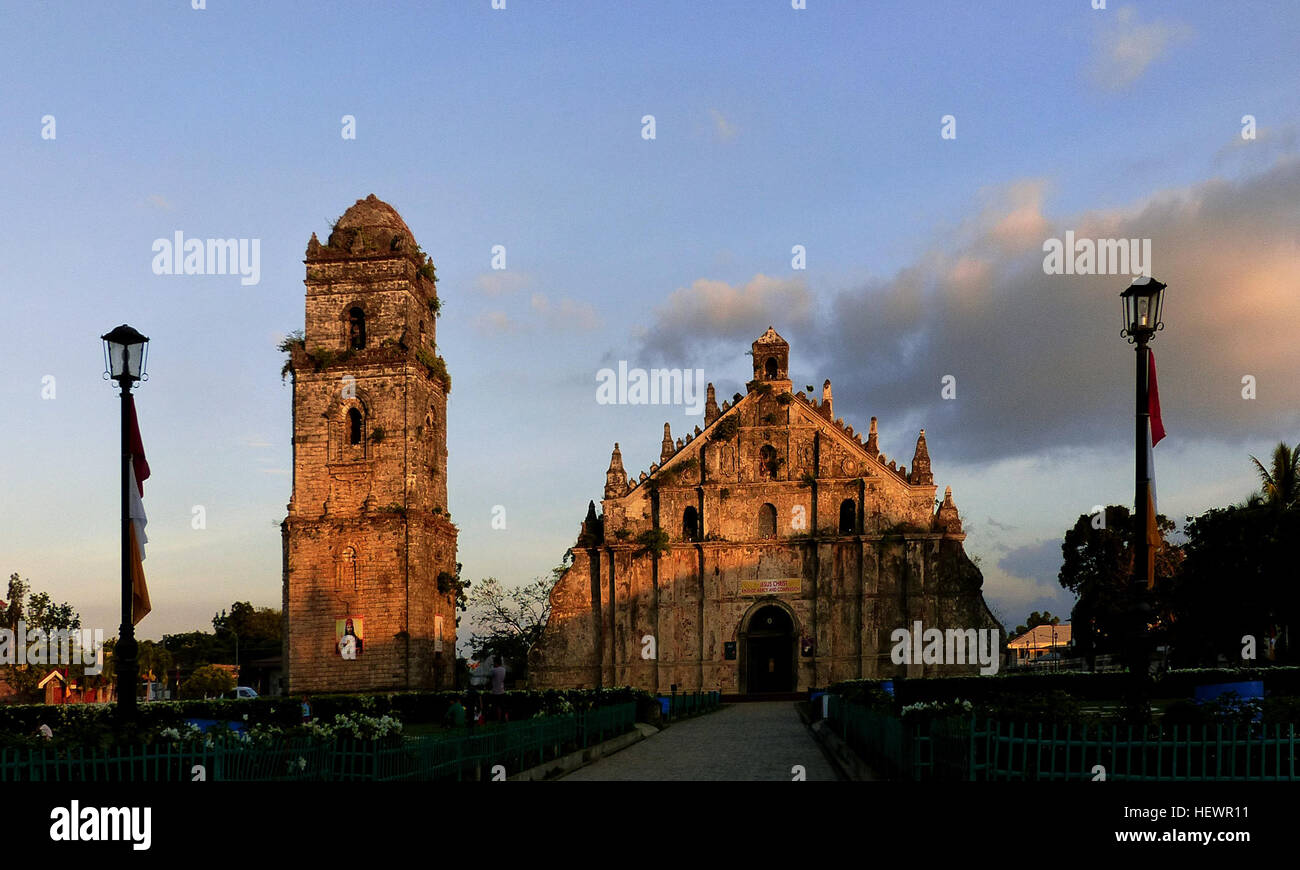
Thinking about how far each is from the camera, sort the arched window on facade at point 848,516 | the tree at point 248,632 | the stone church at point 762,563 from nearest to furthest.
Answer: the stone church at point 762,563 < the arched window on facade at point 848,516 < the tree at point 248,632

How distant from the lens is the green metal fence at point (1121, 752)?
10.9 m

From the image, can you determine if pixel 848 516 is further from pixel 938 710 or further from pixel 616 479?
pixel 938 710

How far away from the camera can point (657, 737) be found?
2981 centimetres

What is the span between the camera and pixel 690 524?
55031 mm

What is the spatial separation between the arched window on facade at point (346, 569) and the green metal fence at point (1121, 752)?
3857 cm

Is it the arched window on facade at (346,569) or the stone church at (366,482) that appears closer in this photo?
the stone church at (366,482)

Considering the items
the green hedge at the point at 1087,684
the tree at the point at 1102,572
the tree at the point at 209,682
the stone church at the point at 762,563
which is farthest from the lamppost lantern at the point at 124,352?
the tree at the point at 209,682

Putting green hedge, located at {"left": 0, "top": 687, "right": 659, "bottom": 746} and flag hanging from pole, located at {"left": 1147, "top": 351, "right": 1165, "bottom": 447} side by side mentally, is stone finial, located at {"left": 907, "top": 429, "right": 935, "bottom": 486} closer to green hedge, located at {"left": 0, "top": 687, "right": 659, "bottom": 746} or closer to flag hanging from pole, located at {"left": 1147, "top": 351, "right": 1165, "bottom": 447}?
green hedge, located at {"left": 0, "top": 687, "right": 659, "bottom": 746}

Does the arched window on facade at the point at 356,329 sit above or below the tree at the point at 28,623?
above

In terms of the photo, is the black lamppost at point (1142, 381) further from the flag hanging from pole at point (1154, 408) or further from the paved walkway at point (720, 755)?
the paved walkway at point (720, 755)

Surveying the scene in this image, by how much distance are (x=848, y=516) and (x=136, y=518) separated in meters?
41.2

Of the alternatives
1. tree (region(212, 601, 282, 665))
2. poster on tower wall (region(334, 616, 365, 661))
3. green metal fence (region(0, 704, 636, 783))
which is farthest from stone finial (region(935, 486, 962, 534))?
tree (region(212, 601, 282, 665))

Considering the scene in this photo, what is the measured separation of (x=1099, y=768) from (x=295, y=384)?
141 feet
